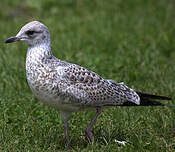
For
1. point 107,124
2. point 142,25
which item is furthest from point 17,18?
point 107,124

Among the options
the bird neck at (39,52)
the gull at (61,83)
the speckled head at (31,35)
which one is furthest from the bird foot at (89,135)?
the speckled head at (31,35)

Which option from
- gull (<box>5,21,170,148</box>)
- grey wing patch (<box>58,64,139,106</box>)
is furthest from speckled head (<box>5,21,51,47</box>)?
grey wing patch (<box>58,64,139,106</box>)

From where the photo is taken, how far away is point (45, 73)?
5328mm

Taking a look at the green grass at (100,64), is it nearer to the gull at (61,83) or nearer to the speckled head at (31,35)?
the gull at (61,83)

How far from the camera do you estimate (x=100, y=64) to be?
28.0 ft

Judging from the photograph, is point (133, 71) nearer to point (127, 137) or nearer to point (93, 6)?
point (127, 137)

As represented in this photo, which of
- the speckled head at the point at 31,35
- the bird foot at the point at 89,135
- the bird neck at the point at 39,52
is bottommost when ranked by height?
the bird foot at the point at 89,135

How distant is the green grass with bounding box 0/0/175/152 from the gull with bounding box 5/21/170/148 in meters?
0.42

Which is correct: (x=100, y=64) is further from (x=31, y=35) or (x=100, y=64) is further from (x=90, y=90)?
(x=31, y=35)

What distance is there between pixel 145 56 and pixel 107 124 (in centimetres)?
313

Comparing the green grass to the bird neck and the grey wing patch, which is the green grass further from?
the bird neck

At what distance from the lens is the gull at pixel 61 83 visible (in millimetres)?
5312

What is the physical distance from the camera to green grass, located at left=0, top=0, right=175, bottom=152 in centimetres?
579

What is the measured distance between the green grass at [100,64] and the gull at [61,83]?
416 mm
